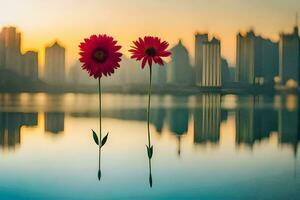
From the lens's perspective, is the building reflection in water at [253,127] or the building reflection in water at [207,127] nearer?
the building reflection in water at [253,127]

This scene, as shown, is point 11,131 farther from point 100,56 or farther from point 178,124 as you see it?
point 100,56

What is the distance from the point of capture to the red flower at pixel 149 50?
3.76 meters

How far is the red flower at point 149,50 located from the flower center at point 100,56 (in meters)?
0.20

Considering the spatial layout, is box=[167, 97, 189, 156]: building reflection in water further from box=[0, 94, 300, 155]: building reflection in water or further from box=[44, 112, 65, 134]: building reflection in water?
box=[44, 112, 65, 134]: building reflection in water

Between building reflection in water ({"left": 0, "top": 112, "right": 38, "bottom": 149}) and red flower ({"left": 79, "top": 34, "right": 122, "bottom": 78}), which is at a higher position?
red flower ({"left": 79, "top": 34, "right": 122, "bottom": 78})

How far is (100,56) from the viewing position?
3.68 m

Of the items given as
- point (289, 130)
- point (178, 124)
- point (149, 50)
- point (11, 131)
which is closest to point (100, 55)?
point (149, 50)

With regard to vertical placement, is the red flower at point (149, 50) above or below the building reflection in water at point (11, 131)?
above

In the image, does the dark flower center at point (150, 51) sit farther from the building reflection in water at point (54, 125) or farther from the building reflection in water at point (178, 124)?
the building reflection in water at point (54, 125)

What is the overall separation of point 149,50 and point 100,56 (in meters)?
0.33

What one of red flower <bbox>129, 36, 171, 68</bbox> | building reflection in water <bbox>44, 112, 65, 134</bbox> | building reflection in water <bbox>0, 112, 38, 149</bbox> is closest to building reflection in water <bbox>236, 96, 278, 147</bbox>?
building reflection in water <bbox>0, 112, 38, 149</bbox>

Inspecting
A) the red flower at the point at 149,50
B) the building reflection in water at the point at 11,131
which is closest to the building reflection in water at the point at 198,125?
the building reflection in water at the point at 11,131

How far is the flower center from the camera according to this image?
12.0 ft

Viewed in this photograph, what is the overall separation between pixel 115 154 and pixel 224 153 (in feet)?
5.44
